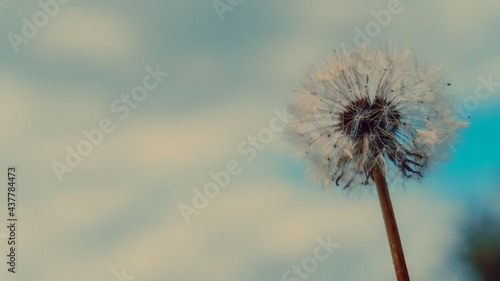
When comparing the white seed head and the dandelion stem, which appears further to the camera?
the white seed head

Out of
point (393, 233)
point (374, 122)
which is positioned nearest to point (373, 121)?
point (374, 122)

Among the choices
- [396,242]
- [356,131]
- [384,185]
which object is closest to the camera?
[396,242]

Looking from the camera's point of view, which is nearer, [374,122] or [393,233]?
[393,233]

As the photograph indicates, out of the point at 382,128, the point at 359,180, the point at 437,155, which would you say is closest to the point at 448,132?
the point at 437,155

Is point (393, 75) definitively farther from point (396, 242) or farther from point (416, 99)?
point (396, 242)

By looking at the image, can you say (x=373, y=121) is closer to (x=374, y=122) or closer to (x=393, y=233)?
(x=374, y=122)
